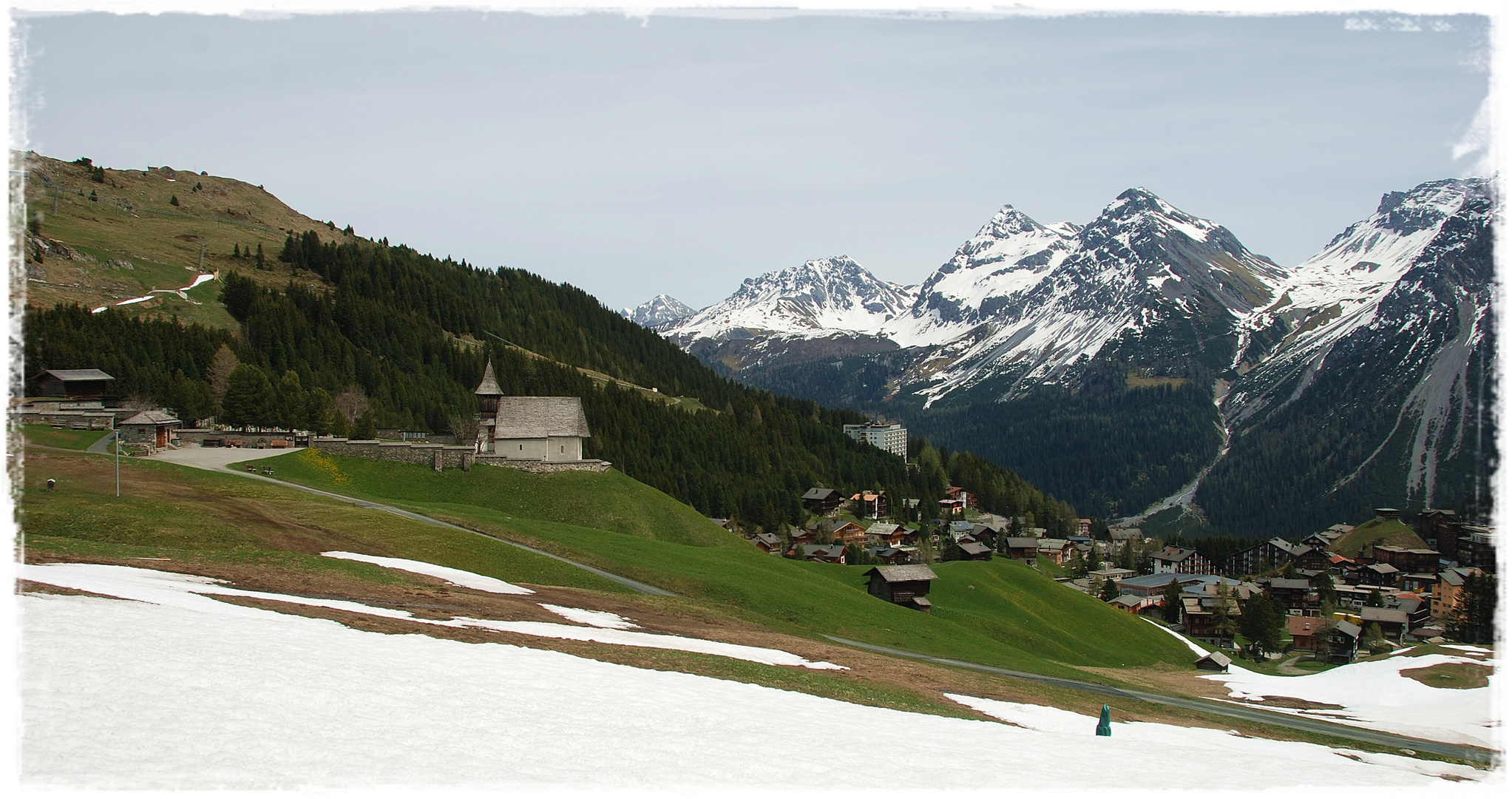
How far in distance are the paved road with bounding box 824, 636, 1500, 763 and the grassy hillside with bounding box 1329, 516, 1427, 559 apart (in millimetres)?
158953

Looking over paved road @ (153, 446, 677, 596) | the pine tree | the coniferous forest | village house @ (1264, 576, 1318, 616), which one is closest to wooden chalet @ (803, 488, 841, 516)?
the coniferous forest

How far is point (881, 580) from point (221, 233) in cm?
18582

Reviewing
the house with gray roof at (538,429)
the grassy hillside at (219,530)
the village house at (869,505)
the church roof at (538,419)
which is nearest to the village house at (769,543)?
the village house at (869,505)

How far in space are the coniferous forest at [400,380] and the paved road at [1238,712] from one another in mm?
67917

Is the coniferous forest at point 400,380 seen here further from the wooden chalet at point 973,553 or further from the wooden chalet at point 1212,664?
the wooden chalet at point 1212,664

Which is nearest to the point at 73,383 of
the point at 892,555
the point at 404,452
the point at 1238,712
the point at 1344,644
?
the point at 404,452

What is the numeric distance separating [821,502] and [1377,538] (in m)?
123

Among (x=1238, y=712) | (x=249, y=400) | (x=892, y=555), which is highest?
(x=249, y=400)

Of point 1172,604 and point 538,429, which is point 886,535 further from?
point 538,429

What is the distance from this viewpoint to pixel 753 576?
5869 cm

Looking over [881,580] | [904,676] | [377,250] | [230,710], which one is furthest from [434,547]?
[377,250]

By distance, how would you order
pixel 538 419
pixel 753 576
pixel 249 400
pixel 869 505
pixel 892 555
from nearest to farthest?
pixel 753 576, pixel 249 400, pixel 538 419, pixel 892 555, pixel 869 505

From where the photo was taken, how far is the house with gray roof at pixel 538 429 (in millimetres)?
81000

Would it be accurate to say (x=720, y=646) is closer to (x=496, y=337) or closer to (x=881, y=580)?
(x=881, y=580)
